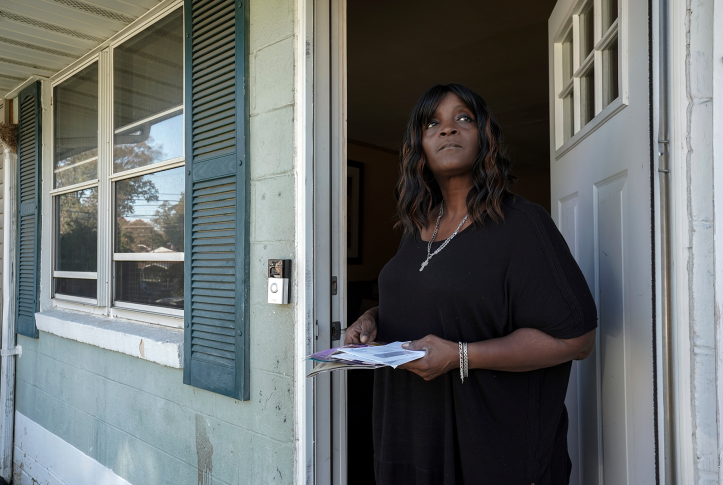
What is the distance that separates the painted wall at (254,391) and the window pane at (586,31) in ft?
3.53

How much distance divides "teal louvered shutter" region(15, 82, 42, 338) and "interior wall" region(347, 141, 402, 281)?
3105 millimetres

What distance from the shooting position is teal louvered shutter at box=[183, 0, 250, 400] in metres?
2.12

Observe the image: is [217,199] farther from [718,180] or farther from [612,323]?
[718,180]

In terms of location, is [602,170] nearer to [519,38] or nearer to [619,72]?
[619,72]

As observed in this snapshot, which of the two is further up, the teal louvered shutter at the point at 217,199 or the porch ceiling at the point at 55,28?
the porch ceiling at the point at 55,28

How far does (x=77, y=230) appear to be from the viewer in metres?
3.61

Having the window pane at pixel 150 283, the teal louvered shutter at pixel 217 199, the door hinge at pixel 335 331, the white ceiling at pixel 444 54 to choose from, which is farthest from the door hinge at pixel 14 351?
the white ceiling at pixel 444 54

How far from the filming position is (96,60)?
3.36m

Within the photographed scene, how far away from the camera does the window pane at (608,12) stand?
1442 mm

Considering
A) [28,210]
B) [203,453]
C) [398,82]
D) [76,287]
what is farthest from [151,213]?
[398,82]

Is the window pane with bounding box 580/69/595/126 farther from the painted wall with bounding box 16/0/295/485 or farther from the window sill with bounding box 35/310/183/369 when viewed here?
the window sill with bounding box 35/310/183/369

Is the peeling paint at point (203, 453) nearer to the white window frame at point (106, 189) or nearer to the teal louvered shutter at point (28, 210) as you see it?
the white window frame at point (106, 189)

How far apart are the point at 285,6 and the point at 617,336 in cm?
172

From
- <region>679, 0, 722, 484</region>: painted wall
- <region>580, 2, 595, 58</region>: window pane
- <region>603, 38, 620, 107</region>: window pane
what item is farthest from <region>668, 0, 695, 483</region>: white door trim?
<region>580, 2, 595, 58</region>: window pane
